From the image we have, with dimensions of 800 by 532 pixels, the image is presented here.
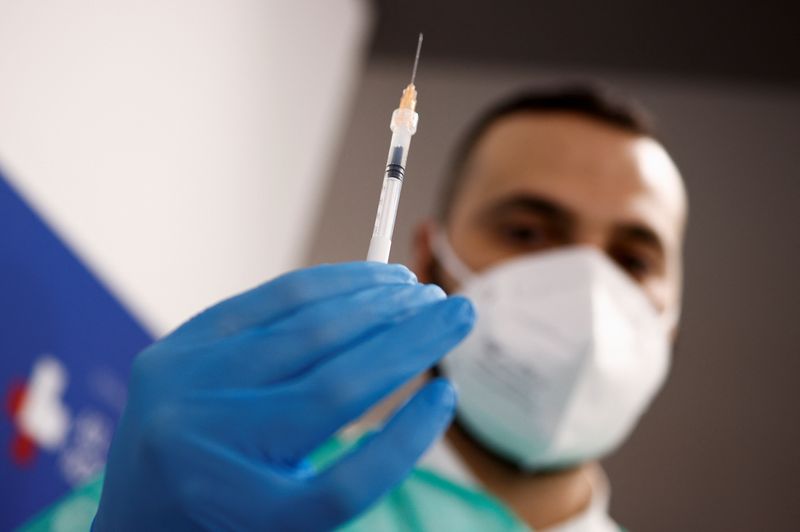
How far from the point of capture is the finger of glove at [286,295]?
20.7 inches

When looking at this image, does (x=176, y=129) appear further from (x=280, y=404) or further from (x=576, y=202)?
(x=280, y=404)

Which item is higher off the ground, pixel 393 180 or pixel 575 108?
pixel 575 108

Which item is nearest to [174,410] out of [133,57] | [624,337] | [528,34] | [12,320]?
[12,320]

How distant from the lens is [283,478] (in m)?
0.48

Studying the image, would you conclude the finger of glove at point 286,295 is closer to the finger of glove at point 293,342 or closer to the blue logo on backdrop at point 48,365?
the finger of glove at point 293,342

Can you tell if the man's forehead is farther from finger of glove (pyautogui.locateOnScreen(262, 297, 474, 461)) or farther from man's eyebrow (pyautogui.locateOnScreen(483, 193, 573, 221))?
finger of glove (pyautogui.locateOnScreen(262, 297, 474, 461))

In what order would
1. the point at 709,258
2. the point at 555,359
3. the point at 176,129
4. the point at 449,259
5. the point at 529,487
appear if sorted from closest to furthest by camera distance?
the point at 555,359
the point at 529,487
the point at 449,259
the point at 176,129
the point at 709,258

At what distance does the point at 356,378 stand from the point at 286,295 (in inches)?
3.4

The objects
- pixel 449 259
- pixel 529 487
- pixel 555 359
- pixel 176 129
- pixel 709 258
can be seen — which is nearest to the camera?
pixel 555 359

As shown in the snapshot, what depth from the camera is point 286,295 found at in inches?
20.8

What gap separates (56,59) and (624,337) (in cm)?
86

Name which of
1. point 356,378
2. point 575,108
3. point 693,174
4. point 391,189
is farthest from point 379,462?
point 693,174

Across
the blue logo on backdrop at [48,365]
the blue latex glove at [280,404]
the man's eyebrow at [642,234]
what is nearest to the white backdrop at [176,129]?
the blue logo on backdrop at [48,365]

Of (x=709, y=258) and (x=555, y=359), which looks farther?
(x=709, y=258)
